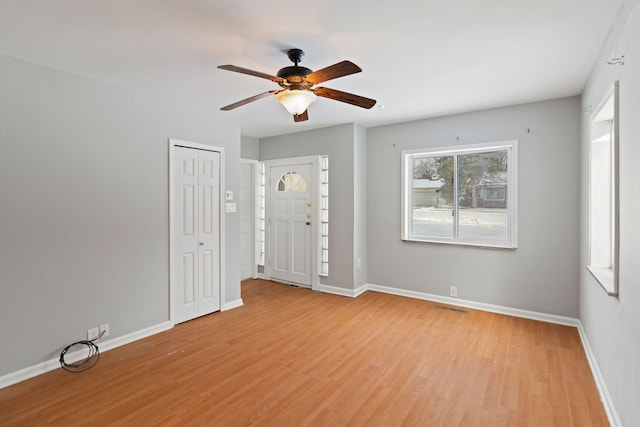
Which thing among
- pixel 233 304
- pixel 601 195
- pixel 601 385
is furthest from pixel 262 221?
pixel 601 385

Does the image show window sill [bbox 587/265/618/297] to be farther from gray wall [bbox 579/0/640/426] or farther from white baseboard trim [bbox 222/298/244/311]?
white baseboard trim [bbox 222/298/244/311]

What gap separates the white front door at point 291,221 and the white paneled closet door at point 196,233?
1.48 metres

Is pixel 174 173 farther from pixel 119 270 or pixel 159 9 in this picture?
pixel 159 9

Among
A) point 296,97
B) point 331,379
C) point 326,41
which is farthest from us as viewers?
point 331,379

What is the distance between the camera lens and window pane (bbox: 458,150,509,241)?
3.98 m

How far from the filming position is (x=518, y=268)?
12.5 ft

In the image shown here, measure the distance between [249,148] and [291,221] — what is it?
1472 mm

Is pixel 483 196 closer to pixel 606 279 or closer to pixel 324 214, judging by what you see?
pixel 606 279

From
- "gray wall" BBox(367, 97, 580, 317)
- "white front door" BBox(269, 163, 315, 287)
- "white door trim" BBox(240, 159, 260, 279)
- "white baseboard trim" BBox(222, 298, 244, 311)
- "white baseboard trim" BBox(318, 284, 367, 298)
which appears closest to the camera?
"gray wall" BBox(367, 97, 580, 317)

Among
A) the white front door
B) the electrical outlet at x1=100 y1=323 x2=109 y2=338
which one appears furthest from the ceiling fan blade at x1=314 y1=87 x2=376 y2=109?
the electrical outlet at x1=100 y1=323 x2=109 y2=338

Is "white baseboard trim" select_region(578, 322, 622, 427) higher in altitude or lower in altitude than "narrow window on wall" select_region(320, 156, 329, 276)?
lower

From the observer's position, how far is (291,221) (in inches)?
209

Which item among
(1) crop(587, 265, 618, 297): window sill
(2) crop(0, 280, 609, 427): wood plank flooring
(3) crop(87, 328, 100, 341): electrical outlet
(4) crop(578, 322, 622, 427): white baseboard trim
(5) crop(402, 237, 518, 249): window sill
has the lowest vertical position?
(2) crop(0, 280, 609, 427): wood plank flooring

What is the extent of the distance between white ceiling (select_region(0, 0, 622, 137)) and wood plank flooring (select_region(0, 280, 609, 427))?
8.34ft
